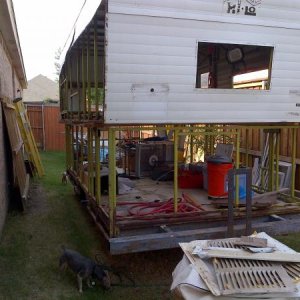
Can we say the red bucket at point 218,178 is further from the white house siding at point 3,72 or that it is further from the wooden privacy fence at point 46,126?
the wooden privacy fence at point 46,126

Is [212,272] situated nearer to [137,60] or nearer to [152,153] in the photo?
[137,60]

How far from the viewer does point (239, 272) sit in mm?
3086

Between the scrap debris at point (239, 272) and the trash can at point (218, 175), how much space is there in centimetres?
222

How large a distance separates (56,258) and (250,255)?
10.1 feet

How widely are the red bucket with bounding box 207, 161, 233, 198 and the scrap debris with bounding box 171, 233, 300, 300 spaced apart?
222 centimetres

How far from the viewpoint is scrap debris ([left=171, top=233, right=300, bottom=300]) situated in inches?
113

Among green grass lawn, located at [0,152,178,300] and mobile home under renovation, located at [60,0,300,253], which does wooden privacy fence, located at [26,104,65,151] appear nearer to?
green grass lawn, located at [0,152,178,300]

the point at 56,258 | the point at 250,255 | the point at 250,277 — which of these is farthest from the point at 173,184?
the point at 250,277

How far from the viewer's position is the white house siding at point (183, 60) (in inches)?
184

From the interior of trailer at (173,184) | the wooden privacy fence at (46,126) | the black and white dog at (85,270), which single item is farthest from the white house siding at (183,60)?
the wooden privacy fence at (46,126)

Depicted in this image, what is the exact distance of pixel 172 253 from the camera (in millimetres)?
5875

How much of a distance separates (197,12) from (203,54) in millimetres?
3596

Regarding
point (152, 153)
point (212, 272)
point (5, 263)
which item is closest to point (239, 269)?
point (212, 272)

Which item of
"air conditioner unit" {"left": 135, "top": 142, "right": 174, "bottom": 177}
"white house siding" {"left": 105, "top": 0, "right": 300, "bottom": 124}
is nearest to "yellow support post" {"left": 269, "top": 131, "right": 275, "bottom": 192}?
"white house siding" {"left": 105, "top": 0, "right": 300, "bottom": 124}
